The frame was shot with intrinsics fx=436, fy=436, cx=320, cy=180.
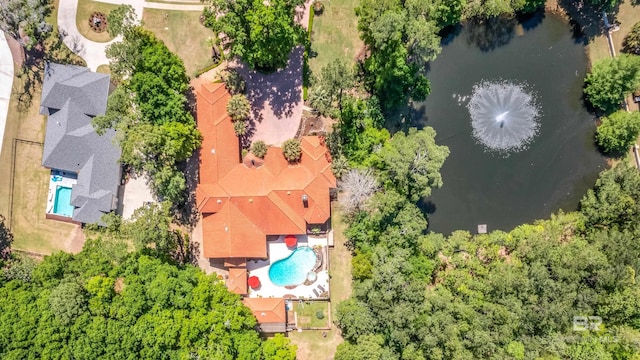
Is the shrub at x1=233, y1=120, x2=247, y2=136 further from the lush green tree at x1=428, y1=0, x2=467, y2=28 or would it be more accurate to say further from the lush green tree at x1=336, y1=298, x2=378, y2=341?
the lush green tree at x1=428, y1=0, x2=467, y2=28

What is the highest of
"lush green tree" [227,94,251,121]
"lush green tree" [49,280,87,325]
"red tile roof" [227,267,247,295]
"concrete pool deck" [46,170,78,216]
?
"lush green tree" [227,94,251,121]

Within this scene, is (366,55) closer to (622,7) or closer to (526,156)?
(526,156)

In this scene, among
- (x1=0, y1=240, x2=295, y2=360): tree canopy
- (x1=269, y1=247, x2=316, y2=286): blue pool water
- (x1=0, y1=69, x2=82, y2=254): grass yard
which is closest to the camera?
(x1=0, y1=240, x2=295, y2=360): tree canopy

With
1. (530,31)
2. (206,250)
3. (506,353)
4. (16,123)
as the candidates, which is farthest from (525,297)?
(16,123)

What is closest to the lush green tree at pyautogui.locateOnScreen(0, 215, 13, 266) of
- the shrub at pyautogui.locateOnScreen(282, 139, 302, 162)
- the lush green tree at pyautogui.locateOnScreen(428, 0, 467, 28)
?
the shrub at pyautogui.locateOnScreen(282, 139, 302, 162)

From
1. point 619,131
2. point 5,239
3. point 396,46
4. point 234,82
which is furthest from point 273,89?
point 619,131

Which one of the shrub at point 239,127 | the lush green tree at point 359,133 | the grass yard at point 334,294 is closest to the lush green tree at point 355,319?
the grass yard at point 334,294
